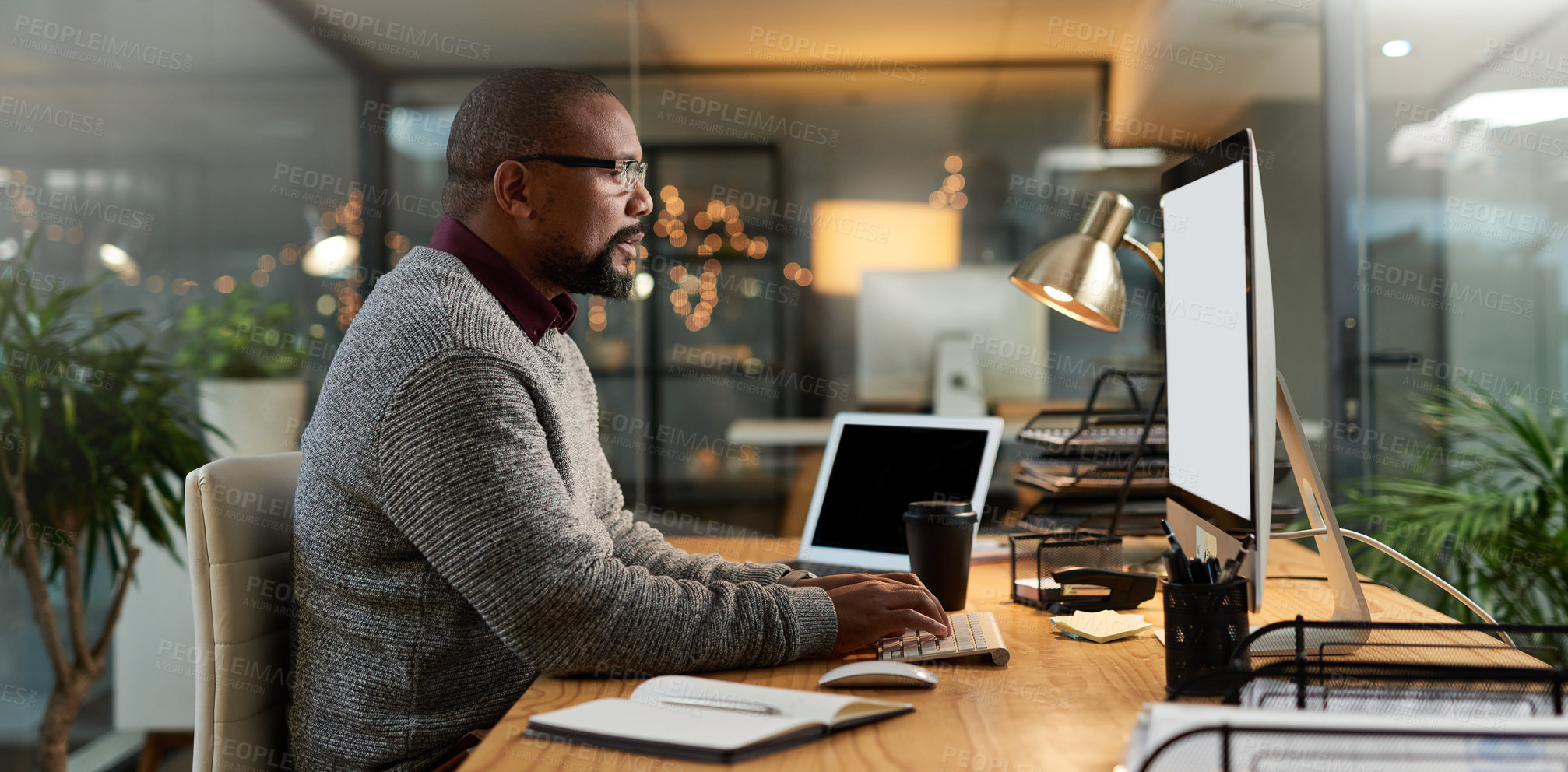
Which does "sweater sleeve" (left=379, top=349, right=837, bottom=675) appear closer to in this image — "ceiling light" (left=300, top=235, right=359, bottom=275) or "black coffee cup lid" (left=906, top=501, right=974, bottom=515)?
"black coffee cup lid" (left=906, top=501, right=974, bottom=515)

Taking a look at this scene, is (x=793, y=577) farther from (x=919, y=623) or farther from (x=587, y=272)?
(x=587, y=272)

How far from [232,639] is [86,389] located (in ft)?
5.32

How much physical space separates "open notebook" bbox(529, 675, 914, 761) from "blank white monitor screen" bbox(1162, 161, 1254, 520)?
15.3 inches

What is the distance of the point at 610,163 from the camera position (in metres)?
1.32

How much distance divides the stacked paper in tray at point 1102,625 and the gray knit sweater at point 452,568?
0.29m

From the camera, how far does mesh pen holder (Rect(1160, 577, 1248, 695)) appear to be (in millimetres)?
886

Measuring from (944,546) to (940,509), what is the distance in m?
0.05

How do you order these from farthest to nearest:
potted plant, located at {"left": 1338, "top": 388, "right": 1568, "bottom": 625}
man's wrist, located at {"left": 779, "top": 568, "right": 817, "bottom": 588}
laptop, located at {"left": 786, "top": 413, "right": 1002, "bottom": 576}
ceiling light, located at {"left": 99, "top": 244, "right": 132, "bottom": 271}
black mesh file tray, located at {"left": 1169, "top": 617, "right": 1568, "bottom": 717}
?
ceiling light, located at {"left": 99, "top": 244, "right": 132, "bottom": 271}
potted plant, located at {"left": 1338, "top": 388, "right": 1568, "bottom": 625}
laptop, located at {"left": 786, "top": 413, "right": 1002, "bottom": 576}
man's wrist, located at {"left": 779, "top": 568, "right": 817, "bottom": 588}
black mesh file tray, located at {"left": 1169, "top": 617, "right": 1568, "bottom": 717}

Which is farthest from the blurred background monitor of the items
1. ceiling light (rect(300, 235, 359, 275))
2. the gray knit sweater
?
the gray knit sweater

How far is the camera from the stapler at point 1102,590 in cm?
126

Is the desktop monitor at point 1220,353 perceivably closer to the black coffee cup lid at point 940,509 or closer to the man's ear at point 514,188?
the black coffee cup lid at point 940,509

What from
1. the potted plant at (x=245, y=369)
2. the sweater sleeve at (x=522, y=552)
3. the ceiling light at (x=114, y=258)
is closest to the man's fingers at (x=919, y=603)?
the sweater sleeve at (x=522, y=552)

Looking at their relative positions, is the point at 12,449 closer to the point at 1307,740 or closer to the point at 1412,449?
the point at 1307,740

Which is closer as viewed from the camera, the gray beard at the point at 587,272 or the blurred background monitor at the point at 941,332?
the gray beard at the point at 587,272
